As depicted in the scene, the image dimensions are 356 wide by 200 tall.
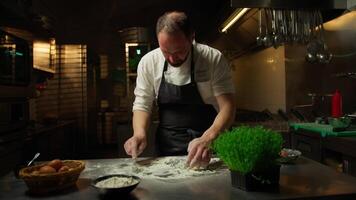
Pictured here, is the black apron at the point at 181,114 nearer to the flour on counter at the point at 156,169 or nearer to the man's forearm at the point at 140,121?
the man's forearm at the point at 140,121

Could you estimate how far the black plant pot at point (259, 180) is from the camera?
103cm

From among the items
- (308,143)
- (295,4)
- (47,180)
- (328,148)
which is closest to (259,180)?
(47,180)

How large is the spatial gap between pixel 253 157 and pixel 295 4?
172 cm

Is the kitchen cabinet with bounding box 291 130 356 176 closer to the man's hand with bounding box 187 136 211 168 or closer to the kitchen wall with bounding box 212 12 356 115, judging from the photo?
the kitchen wall with bounding box 212 12 356 115

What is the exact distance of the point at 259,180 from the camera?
3.39ft

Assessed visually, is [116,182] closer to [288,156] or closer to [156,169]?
[156,169]

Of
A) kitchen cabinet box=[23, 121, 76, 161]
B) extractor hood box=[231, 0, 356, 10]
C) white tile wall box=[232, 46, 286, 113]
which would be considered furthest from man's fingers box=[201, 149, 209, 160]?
white tile wall box=[232, 46, 286, 113]

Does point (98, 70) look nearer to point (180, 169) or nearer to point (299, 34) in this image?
point (299, 34)

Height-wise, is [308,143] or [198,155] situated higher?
[198,155]

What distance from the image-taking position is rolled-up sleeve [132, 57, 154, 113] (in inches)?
72.2

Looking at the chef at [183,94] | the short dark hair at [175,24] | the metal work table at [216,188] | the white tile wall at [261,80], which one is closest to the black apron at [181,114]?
the chef at [183,94]

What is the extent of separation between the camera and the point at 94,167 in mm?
1421

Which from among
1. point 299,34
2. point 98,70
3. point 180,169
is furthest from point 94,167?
point 98,70

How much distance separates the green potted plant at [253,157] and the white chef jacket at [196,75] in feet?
2.26
